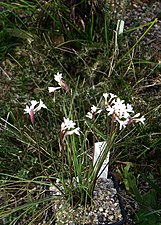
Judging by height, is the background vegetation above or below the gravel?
above

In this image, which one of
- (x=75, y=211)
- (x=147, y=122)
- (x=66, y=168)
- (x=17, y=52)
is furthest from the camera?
(x=17, y=52)

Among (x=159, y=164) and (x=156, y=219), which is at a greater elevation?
(x=159, y=164)

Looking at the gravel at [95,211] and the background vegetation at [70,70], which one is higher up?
the background vegetation at [70,70]

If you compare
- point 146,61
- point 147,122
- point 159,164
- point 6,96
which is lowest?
point 159,164

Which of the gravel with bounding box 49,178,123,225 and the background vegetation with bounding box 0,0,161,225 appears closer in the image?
the gravel with bounding box 49,178,123,225

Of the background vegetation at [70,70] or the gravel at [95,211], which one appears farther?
the background vegetation at [70,70]

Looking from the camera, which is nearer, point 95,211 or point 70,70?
point 95,211

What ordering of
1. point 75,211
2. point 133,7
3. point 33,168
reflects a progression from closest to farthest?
point 75,211 < point 33,168 < point 133,7

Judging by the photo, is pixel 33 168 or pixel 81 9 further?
pixel 81 9

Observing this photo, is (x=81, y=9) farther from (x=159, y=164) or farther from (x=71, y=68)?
(x=159, y=164)

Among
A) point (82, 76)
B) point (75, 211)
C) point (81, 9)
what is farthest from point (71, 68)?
point (75, 211)

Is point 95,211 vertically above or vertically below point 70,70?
below
